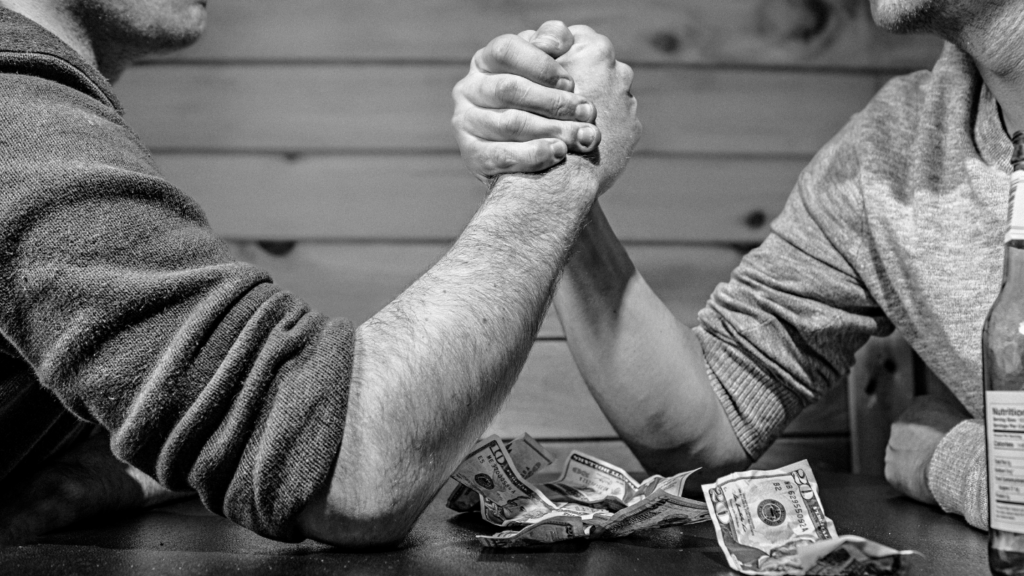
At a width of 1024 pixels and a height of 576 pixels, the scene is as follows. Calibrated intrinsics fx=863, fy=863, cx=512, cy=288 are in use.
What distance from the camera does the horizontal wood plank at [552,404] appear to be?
171cm

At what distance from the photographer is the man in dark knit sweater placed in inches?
27.4

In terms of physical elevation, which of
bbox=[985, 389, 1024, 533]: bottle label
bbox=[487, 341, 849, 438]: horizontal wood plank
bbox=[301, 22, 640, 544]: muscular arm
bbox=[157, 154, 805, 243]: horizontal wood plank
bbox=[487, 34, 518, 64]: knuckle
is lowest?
bbox=[487, 341, 849, 438]: horizontal wood plank

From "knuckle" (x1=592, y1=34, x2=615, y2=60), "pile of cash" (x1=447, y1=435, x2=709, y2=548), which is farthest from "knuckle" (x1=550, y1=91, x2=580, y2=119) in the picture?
"pile of cash" (x1=447, y1=435, x2=709, y2=548)

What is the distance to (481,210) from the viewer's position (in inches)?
36.3

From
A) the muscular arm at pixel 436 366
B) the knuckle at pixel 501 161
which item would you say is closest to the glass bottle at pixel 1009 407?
the muscular arm at pixel 436 366

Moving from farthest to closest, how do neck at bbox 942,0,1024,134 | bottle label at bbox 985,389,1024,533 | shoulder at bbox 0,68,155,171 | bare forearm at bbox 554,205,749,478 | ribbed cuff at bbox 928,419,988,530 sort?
bare forearm at bbox 554,205,749,478 → neck at bbox 942,0,1024,134 → ribbed cuff at bbox 928,419,988,530 → shoulder at bbox 0,68,155,171 → bottle label at bbox 985,389,1024,533

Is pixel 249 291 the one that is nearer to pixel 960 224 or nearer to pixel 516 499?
pixel 516 499

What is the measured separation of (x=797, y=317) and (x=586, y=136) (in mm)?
458

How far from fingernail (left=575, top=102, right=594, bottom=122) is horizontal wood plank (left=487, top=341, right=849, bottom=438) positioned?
768 millimetres

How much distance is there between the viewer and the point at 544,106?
100 centimetres

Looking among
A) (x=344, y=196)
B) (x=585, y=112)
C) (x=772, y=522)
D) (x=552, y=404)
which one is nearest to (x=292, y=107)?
(x=344, y=196)

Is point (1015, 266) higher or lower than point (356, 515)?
higher

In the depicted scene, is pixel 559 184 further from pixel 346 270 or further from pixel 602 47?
pixel 346 270

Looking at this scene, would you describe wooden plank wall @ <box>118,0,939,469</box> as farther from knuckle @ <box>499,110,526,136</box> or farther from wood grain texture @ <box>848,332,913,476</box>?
knuckle @ <box>499,110,526,136</box>
